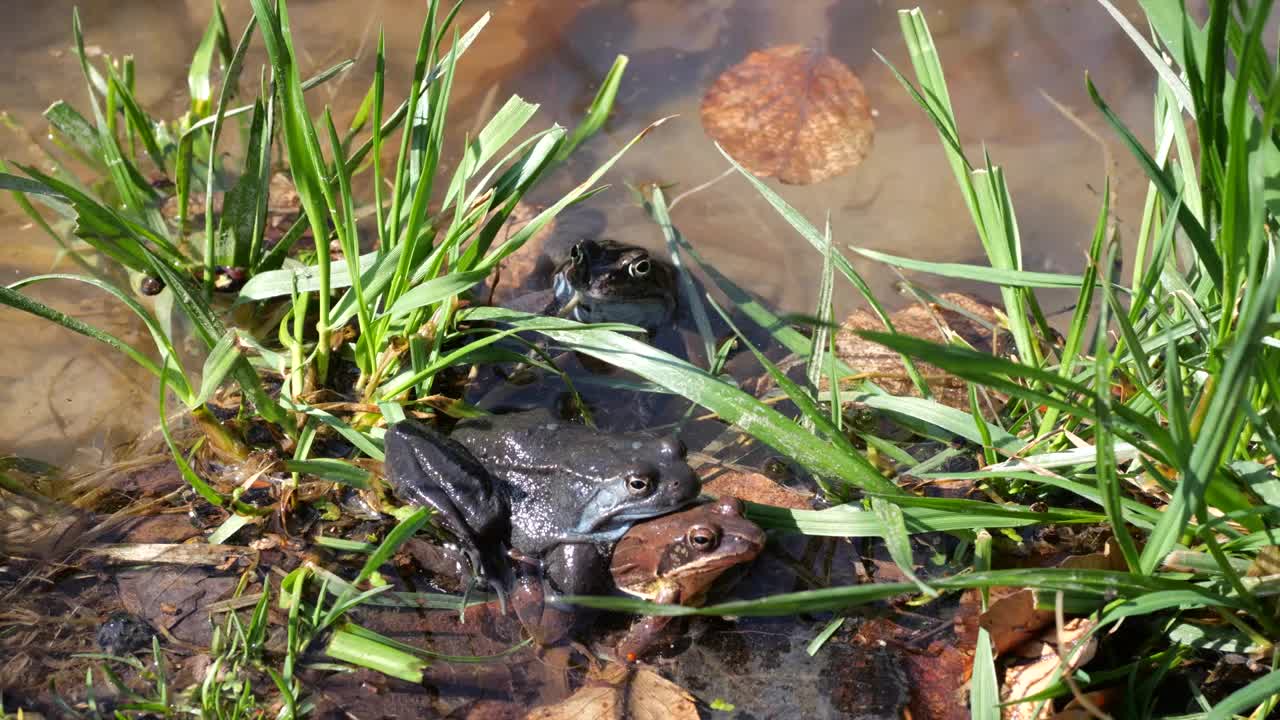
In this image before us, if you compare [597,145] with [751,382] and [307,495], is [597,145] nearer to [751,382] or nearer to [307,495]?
[751,382]

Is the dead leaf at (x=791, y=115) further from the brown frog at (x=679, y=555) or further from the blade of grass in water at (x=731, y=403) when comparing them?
the brown frog at (x=679, y=555)

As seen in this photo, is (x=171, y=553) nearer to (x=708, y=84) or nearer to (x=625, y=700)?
(x=625, y=700)

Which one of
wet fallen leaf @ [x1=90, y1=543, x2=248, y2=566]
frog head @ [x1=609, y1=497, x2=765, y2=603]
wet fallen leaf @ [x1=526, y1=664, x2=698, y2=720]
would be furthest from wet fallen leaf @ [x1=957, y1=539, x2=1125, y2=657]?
wet fallen leaf @ [x1=90, y1=543, x2=248, y2=566]

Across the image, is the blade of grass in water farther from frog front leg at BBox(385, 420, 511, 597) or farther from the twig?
the twig

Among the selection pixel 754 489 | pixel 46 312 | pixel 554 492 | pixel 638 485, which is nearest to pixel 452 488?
pixel 554 492

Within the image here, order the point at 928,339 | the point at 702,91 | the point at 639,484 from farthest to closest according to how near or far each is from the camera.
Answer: the point at 702,91 < the point at 928,339 < the point at 639,484

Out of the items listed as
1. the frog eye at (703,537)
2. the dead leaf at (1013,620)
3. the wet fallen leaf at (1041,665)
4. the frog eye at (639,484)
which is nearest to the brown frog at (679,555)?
the frog eye at (703,537)
